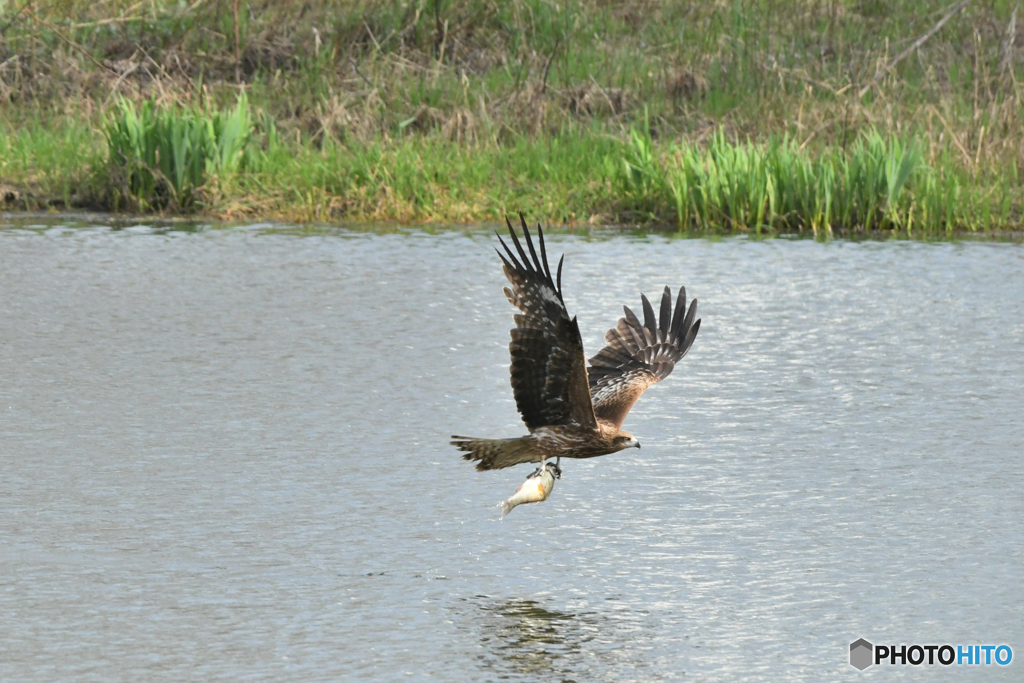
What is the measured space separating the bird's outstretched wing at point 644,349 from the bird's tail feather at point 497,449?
0.97 m

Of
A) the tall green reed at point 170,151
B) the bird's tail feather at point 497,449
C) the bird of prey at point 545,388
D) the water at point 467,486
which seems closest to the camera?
the water at point 467,486

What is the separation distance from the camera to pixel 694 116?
57.1 feet

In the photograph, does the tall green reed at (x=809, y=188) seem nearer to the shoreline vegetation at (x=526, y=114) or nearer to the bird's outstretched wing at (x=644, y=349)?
the shoreline vegetation at (x=526, y=114)

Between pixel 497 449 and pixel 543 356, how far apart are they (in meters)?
0.38

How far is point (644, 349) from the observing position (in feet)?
23.9

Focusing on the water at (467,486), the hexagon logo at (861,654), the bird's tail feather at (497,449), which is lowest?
the hexagon logo at (861,654)

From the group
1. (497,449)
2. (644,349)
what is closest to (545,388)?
(497,449)

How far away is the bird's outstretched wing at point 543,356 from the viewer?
5602 mm

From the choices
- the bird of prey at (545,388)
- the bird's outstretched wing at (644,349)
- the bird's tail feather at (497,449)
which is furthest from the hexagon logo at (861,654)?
the bird's outstretched wing at (644,349)

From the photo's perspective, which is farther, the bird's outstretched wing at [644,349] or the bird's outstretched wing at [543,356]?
the bird's outstretched wing at [644,349]

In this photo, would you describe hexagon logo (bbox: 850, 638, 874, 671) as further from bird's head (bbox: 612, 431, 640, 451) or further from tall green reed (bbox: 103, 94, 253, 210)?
tall green reed (bbox: 103, 94, 253, 210)

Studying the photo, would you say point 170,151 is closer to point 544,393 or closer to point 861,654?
point 544,393

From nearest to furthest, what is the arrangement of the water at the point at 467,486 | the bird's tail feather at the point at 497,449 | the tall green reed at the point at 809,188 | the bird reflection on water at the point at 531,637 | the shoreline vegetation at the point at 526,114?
the bird reflection on water at the point at 531,637 → the water at the point at 467,486 → the bird's tail feather at the point at 497,449 → the tall green reed at the point at 809,188 → the shoreline vegetation at the point at 526,114

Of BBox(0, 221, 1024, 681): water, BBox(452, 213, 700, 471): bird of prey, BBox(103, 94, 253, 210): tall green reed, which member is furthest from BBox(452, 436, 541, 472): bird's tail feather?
BBox(103, 94, 253, 210): tall green reed
